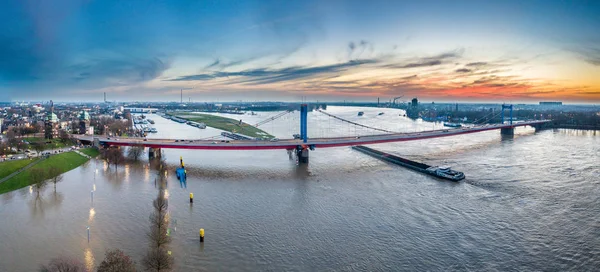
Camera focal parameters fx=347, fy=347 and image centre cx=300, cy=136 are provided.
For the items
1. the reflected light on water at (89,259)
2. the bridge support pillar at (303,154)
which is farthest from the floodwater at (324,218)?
the bridge support pillar at (303,154)

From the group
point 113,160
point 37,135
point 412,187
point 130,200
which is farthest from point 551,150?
point 37,135

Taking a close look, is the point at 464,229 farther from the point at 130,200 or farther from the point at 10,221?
the point at 10,221

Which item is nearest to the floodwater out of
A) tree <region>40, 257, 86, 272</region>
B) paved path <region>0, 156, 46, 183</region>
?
tree <region>40, 257, 86, 272</region>

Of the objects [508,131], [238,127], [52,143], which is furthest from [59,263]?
[508,131]

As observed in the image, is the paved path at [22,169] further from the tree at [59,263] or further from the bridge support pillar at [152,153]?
the tree at [59,263]

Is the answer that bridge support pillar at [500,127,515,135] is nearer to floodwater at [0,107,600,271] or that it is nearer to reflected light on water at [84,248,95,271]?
floodwater at [0,107,600,271]

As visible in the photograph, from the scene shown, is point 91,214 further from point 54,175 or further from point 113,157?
point 113,157
